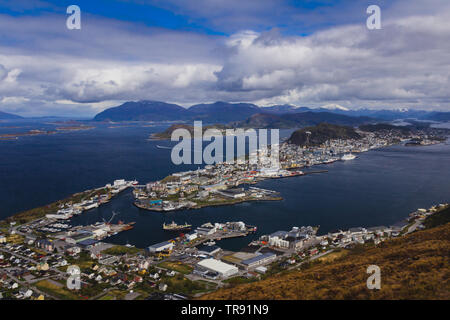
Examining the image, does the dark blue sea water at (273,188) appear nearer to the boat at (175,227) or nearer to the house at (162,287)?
the boat at (175,227)

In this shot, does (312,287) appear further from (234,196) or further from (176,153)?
(176,153)

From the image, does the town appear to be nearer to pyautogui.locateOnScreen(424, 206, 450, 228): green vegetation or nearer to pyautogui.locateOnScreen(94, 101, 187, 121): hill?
pyautogui.locateOnScreen(424, 206, 450, 228): green vegetation

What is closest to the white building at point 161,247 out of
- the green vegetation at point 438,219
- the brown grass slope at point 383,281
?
the brown grass slope at point 383,281

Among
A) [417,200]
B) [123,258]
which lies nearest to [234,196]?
[123,258]

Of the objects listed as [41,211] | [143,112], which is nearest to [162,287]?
[41,211]

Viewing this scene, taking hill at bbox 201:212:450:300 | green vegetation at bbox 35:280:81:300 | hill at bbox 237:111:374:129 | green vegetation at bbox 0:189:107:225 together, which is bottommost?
green vegetation at bbox 35:280:81:300

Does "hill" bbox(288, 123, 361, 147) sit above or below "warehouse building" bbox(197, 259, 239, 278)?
above

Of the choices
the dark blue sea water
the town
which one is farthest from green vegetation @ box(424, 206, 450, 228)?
the dark blue sea water
